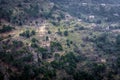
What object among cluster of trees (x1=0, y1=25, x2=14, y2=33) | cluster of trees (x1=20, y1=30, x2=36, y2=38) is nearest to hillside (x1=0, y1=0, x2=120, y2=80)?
cluster of trees (x1=20, y1=30, x2=36, y2=38)

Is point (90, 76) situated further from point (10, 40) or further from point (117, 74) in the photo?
point (10, 40)

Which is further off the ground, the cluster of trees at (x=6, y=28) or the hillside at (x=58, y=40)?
the cluster of trees at (x=6, y=28)

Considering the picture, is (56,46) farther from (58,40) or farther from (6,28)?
(6,28)

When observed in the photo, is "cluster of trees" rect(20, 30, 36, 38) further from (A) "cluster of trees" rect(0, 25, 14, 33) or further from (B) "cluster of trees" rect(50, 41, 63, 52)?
(B) "cluster of trees" rect(50, 41, 63, 52)

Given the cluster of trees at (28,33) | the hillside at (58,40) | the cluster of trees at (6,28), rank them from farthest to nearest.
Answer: the cluster of trees at (6,28)
the cluster of trees at (28,33)
the hillside at (58,40)

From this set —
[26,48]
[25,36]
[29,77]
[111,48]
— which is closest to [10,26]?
[25,36]

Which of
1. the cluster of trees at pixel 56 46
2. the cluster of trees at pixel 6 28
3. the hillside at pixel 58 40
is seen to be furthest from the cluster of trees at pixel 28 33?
the cluster of trees at pixel 56 46

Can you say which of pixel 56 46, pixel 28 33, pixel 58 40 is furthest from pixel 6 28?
pixel 56 46

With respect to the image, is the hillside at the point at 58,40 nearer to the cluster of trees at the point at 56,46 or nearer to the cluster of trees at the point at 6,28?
the cluster of trees at the point at 56,46
